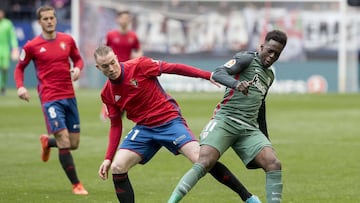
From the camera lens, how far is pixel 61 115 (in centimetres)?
1327

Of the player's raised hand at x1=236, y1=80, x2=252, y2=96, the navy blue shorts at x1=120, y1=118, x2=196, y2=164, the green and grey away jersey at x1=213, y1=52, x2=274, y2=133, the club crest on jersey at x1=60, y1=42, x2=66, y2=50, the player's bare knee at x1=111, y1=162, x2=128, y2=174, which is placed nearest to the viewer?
the player's raised hand at x1=236, y1=80, x2=252, y2=96

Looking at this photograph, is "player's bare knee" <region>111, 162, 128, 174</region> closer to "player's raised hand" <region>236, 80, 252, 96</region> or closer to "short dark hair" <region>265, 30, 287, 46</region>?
"player's raised hand" <region>236, 80, 252, 96</region>

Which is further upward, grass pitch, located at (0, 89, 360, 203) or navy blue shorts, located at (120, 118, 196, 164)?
navy blue shorts, located at (120, 118, 196, 164)

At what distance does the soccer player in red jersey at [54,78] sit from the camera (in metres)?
13.2

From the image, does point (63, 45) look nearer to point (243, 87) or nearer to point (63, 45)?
point (63, 45)

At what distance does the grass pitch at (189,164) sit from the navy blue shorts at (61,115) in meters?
0.82

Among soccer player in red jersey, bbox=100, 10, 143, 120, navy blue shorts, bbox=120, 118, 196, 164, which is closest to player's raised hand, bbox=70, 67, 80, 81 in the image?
navy blue shorts, bbox=120, 118, 196, 164

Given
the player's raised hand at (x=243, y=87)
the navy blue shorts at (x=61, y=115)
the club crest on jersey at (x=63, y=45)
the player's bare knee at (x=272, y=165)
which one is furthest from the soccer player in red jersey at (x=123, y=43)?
the player's raised hand at (x=243, y=87)

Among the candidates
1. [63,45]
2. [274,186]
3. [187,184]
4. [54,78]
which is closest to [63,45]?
[63,45]

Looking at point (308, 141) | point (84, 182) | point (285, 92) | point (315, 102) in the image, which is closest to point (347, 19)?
point (285, 92)

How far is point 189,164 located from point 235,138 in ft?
19.1

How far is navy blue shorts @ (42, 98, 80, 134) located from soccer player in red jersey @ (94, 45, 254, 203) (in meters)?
2.75

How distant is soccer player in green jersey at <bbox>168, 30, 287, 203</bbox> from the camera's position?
999cm

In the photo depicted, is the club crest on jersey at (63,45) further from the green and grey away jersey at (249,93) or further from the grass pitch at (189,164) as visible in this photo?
the green and grey away jersey at (249,93)
